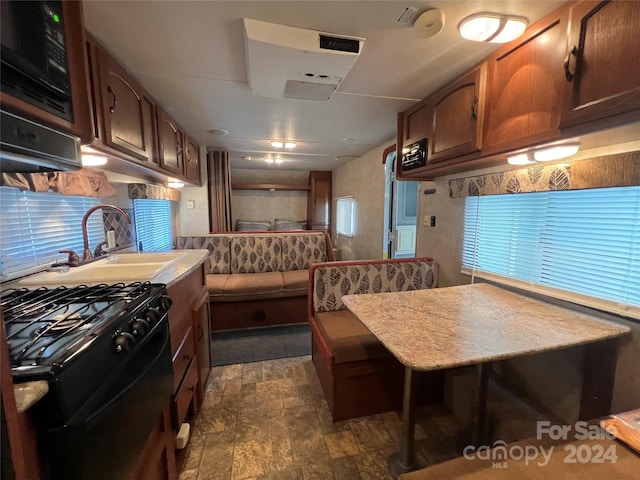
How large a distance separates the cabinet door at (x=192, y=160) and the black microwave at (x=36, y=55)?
2.04m

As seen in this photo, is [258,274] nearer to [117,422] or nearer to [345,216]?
[345,216]

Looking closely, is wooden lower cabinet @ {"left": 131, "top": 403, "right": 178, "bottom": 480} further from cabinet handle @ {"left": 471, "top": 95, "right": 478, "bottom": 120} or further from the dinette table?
cabinet handle @ {"left": 471, "top": 95, "right": 478, "bottom": 120}

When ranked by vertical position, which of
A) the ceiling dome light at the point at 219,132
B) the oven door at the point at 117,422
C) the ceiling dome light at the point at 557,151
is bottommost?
the oven door at the point at 117,422

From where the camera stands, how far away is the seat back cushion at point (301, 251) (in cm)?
359

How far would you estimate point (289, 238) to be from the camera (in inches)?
142

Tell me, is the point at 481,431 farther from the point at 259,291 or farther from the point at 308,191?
the point at 308,191

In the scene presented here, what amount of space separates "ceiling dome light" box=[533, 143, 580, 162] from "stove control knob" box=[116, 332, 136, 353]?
185 cm

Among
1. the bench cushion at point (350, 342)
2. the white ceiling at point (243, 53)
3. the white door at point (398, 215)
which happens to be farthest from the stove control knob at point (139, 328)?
the white door at point (398, 215)

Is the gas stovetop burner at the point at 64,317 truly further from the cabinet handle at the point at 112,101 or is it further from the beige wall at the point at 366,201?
the beige wall at the point at 366,201

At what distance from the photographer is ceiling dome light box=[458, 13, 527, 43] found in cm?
111

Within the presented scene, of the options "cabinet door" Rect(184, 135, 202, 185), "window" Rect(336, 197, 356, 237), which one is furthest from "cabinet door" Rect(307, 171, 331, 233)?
"cabinet door" Rect(184, 135, 202, 185)

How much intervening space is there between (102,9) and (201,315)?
1.71m

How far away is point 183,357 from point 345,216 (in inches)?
151

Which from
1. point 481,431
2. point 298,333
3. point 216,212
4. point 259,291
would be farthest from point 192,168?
point 481,431
